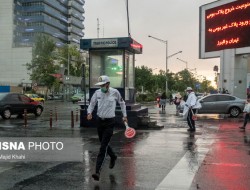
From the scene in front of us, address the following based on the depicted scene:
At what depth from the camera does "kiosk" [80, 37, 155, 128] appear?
16.8m

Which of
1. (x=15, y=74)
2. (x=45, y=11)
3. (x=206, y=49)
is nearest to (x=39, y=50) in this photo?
(x=206, y=49)

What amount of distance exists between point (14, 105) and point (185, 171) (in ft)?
59.0

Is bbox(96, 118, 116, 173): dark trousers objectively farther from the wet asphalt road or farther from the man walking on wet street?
the man walking on wet street

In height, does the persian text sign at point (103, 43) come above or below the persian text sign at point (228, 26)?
below

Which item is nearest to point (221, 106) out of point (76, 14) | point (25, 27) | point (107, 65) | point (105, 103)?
point (107, 65)

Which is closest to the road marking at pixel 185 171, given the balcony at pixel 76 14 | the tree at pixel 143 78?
the tree at pixel 143 78

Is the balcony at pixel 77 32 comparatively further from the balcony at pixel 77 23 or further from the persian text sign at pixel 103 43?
the persian text sign at pixel 103 43

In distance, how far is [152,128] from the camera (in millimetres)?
16953

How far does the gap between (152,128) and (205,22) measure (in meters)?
21.8

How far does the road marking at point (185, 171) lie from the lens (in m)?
6.86

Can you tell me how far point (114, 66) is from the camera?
17188 mm

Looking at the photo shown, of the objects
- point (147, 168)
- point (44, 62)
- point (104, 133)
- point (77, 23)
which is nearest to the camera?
point (104, 133)

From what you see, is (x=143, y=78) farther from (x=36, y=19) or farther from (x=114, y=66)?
(x=114, y=66)

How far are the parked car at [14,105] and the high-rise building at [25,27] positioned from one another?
87453mm
